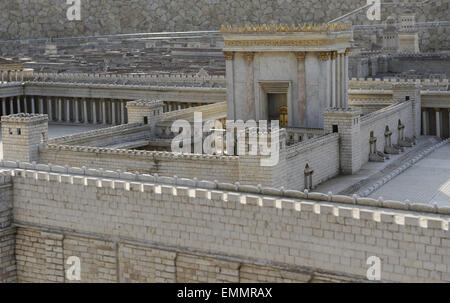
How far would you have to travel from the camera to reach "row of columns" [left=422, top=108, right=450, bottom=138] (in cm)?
4522

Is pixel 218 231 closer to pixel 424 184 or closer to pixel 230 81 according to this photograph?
pixel 424 184

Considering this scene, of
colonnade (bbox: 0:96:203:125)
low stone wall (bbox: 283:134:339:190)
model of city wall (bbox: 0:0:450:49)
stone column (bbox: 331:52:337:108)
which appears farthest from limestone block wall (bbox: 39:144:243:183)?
model of city wall (bbox: 0:0:450:49)

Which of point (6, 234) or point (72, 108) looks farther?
point (72, 108)

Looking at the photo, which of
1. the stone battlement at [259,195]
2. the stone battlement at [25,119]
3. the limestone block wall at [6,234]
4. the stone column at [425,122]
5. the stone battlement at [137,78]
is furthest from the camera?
the stone battlement at [137,78]

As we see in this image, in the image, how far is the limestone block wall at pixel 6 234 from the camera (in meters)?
27.0

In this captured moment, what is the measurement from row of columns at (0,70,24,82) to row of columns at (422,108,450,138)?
27.1 metres

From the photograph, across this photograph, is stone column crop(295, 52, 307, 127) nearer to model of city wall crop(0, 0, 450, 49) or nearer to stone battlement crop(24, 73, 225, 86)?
stone battlement crop(24, 73, 225, 86)

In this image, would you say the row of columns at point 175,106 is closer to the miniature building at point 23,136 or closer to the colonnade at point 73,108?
the colonnade at point 73,108

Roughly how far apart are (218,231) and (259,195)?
4.52ft

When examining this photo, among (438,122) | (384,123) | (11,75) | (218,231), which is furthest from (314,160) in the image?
(11,75)

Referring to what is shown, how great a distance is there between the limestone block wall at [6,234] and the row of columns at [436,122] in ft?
81.5

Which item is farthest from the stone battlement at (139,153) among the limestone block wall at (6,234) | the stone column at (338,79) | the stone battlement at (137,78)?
the stone battlement at (137,78)

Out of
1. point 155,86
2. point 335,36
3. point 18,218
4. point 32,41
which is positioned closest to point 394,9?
point 32,41

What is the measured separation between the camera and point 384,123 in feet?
132
